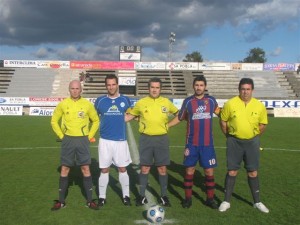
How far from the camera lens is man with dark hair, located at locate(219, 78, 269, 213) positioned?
575 cm

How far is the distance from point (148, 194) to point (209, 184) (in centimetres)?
127

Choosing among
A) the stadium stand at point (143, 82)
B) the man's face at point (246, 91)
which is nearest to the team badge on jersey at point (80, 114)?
the man's face at point (246, 91)

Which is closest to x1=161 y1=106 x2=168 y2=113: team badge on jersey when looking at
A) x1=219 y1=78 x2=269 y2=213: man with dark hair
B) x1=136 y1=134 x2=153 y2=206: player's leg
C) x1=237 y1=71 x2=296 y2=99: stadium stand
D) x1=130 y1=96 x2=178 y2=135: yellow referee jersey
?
x1=130 y1=96 x2=178 y2=135: yellow referee jersey

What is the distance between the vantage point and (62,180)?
5.94m

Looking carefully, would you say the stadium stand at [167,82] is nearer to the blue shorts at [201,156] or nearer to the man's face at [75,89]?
the blue shorts at [201,156]

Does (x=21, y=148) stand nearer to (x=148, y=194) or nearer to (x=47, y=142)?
(x=47, y=142)

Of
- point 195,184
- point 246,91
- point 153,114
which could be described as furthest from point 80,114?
point 195,184

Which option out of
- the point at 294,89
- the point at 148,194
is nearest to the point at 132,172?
the point at 148,194

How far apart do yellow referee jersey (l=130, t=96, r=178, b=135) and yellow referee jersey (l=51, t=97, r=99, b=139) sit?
75 centimetres

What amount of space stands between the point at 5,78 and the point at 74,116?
44.7 meters

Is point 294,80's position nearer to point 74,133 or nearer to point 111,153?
point 111,153

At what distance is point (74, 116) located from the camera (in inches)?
230

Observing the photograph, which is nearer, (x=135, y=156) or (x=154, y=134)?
(x=154, y=134)

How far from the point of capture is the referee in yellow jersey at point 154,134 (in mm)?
6027
